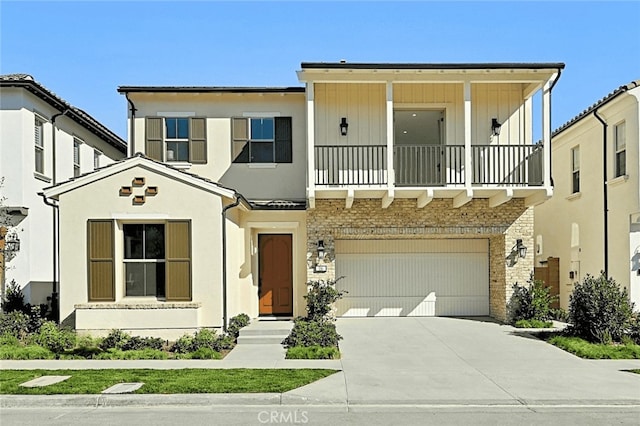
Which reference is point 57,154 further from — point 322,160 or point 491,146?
point 491,146

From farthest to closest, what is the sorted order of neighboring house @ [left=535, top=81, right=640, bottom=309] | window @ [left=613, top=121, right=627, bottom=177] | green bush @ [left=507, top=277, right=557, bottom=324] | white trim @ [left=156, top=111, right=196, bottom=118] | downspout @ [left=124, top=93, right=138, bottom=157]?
1. white trim @ [left=156, top=111, right=196, bottom=118]
2. downspout @ [left=124, top=93, right=138, bottom=157]
3. window @ [left=613, top=121, right=627, bottom=177]
4. green bush @ [left=507, top=277, right=557, bottom=324]
5. neighboring house @ [left=535, top=81, right=640, bottom=309]

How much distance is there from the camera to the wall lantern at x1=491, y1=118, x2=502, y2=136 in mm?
15545

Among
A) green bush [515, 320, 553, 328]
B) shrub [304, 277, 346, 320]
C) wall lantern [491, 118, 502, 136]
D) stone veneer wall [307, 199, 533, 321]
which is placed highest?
wall lantern [491, 118, 502, 136]

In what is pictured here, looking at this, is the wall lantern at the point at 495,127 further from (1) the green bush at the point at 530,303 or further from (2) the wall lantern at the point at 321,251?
(2) the wall lantern at the point at 321,251

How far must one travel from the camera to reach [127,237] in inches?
510

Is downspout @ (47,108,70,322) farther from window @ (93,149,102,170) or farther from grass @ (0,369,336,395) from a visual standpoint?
grass @ (0,369,336,395)

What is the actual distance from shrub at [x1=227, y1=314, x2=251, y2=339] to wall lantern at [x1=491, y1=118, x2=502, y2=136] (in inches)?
333

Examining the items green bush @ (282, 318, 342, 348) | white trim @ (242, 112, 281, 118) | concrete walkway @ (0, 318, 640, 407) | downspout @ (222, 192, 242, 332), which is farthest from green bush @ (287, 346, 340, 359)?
white trim @ (242, 112, 281, 118)

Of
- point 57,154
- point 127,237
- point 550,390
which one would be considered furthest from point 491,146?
point 57,154

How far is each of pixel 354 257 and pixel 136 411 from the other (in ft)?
31.1

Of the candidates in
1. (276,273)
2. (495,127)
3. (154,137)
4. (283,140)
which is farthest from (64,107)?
(495,127)

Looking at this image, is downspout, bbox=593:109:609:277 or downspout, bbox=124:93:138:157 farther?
downspout, bbox=124:93:138:157

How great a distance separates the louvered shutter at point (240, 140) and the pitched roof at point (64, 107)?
491 cm

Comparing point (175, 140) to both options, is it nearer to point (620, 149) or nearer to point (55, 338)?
point (55, 338)
